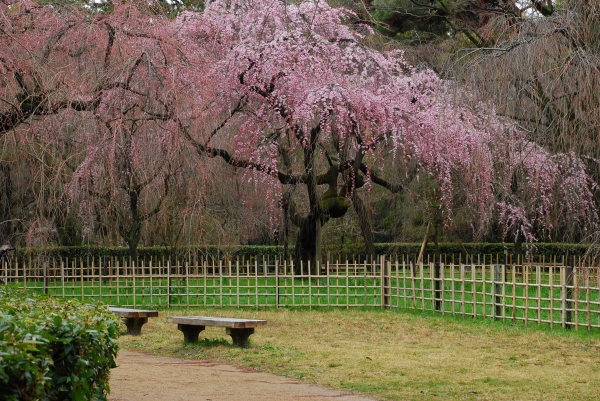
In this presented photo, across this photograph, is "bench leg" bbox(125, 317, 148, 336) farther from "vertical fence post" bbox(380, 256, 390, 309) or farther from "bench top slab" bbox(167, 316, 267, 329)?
"vertical fence post" bbox(380, 256, 390, 309)

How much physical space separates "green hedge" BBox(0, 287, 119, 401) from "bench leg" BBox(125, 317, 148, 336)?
7107 millimetres

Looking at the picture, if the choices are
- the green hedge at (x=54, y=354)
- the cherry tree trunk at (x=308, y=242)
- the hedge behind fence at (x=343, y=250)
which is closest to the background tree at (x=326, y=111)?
the cherry tree trunk at (x=308, y=242)

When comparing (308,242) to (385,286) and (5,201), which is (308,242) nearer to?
(385,286)

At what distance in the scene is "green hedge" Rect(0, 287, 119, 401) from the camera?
11.5 ft

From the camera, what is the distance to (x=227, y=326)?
1058 centimetres

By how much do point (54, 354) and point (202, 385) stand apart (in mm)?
3956

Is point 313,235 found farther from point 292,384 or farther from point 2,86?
point 292,384

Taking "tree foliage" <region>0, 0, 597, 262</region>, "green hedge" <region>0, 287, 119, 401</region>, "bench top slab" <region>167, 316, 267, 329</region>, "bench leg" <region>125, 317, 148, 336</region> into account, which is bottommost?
"bench leg" <region>125, 317, 148, 336</region>

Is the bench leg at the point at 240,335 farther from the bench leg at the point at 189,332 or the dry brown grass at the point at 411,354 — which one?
the bench leg at the point at 189,332

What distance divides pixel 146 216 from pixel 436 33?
12250 millimetres

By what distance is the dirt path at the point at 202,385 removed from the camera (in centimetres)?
739

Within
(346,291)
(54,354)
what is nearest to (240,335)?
(346,291)

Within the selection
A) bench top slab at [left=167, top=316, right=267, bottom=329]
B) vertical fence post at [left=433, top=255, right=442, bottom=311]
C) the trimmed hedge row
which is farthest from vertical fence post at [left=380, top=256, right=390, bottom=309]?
the trimmed hedge row

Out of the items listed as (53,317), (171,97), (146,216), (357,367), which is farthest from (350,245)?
(53,317)
